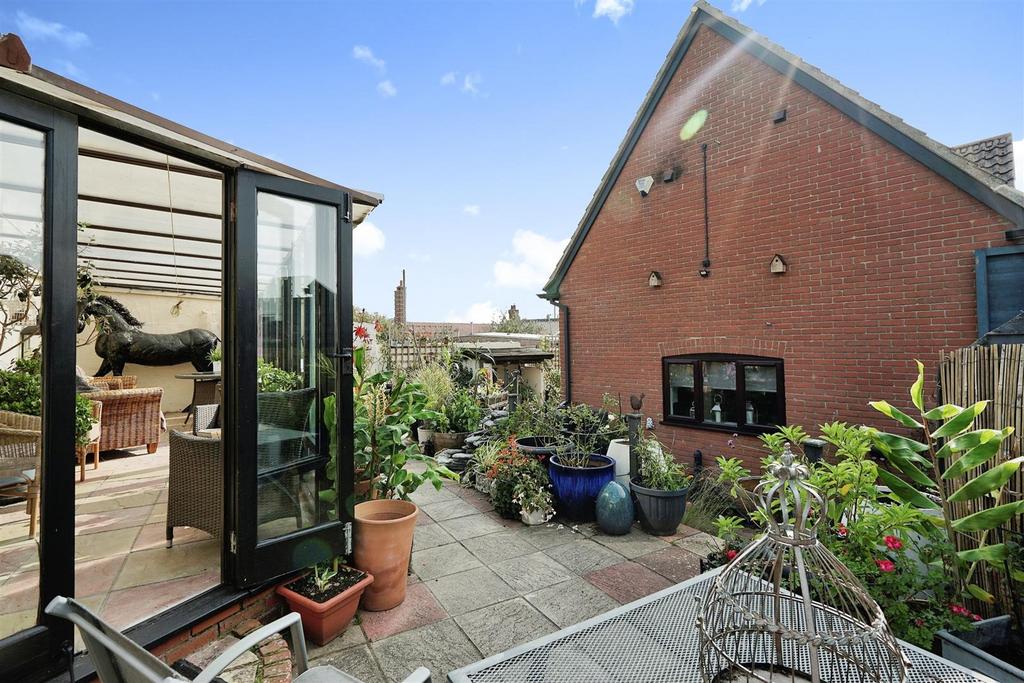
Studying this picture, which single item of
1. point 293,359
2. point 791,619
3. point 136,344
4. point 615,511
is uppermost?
point 136,344

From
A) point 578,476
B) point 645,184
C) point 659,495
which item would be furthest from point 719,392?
point 645,184

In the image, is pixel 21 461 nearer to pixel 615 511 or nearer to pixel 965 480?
pixel 615 511

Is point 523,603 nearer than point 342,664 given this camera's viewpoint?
No

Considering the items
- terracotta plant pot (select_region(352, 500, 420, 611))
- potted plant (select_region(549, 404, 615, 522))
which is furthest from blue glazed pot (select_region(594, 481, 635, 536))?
terracotta plant pot (select_region(352, 500, 420, 611))

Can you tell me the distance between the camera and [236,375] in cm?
237

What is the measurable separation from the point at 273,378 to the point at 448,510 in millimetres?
2496

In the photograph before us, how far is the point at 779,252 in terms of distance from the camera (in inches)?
213

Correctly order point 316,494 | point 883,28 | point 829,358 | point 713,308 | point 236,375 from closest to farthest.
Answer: point 236,375
point 316,494
point 883,28
point 829,358
point 713,308

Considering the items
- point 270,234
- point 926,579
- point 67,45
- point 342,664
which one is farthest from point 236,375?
point 926,579

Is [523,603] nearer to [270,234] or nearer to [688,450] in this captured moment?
[270,234]

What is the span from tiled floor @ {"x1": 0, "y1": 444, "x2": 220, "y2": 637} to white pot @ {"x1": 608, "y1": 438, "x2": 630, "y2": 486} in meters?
3.20

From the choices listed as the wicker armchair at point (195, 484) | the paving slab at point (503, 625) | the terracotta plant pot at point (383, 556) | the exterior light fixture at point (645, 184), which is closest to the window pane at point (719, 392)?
the exterior light fixture at point (645, 184)

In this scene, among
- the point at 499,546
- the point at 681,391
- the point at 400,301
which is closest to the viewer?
the point at 499,546

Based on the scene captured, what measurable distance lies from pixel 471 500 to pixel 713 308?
3726mm
